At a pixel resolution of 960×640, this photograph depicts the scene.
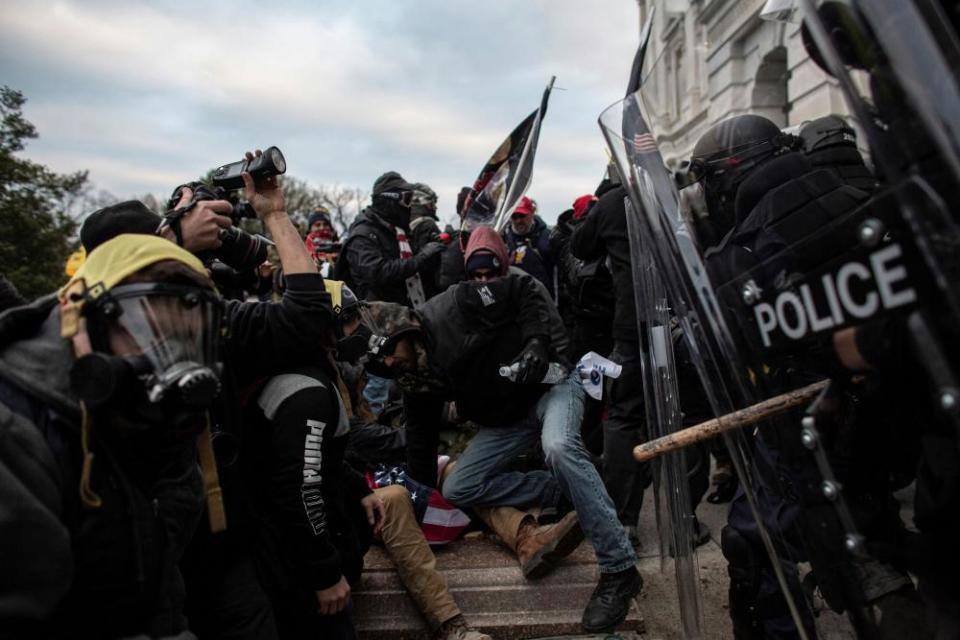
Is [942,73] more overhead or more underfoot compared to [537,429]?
more overhead

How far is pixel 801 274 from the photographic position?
1.08 m

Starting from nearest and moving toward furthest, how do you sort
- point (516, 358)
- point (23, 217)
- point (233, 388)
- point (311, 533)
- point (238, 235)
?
point (233, 388)
point (311, 533)
point (238, 235)
point (516, 358)
point (23, 217)

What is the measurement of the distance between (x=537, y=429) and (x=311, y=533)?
1.59 metres

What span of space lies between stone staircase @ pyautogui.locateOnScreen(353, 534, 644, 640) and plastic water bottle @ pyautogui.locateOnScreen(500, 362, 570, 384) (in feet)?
3.04

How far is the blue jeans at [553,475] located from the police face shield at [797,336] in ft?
5.50

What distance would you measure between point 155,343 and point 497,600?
2.43 meters

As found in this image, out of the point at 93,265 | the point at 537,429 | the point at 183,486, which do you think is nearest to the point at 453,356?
the point at 537,429

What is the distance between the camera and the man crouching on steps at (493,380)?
11.0 feet

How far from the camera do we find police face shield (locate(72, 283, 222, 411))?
4.29 ft

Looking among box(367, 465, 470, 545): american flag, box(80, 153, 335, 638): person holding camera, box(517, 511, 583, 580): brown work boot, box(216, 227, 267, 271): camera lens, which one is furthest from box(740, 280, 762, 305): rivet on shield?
box(367, 465, 470, 545): american flag

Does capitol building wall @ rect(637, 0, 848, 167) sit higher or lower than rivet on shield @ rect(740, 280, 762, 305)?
higher

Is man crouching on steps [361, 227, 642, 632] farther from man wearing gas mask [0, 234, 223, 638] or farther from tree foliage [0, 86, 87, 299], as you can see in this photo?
tree foliage [0, 86, 87, 299]

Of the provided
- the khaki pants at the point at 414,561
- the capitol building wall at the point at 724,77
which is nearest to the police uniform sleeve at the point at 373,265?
the khaki pants at the point at 414,561

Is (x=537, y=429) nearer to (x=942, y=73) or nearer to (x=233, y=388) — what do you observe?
(x=233, y=388)
